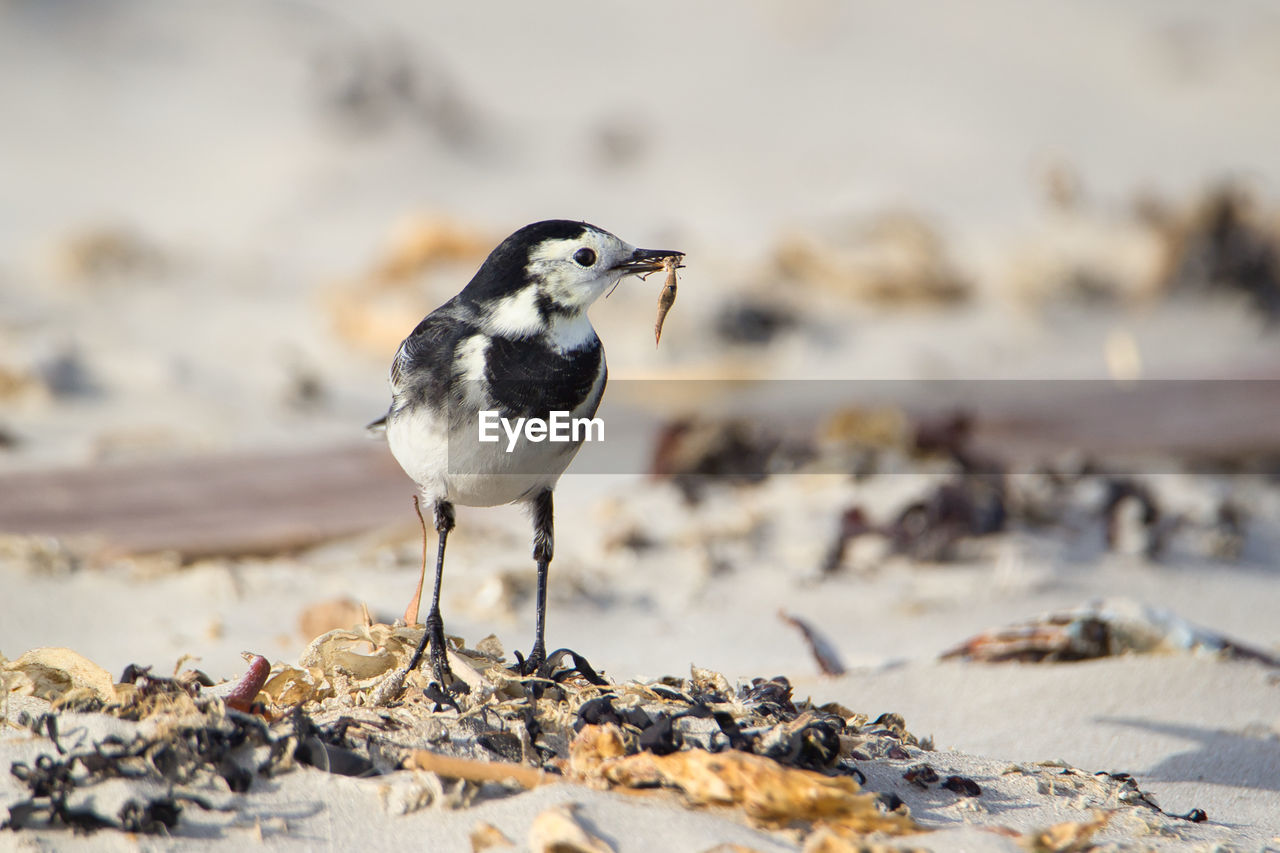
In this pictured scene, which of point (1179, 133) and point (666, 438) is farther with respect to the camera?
point (1179, 133)

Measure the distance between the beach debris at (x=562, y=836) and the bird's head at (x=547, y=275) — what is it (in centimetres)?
116

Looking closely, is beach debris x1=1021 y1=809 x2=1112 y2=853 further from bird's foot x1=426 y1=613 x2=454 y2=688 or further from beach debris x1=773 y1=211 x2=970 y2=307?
beach debris x1=773 y1=211 x2=970 y2=307

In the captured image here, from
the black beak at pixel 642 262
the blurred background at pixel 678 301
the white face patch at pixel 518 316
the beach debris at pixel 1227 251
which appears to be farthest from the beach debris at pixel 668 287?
the beach debris at pixel 1227 251

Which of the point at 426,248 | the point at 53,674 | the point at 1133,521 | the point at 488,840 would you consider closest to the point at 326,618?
the point at 53,674

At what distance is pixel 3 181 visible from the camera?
38.4 feet

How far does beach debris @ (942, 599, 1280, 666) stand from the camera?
12.9ft

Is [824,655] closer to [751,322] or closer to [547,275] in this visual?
[547,275]

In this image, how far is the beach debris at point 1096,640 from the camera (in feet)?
12.9

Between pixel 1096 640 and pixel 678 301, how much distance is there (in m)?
4.86

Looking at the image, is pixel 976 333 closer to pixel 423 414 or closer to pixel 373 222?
A: pixel 373 222

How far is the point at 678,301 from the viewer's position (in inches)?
330

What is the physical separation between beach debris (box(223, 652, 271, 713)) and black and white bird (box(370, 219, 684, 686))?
0.34 meters

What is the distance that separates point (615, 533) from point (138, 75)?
34.4ft

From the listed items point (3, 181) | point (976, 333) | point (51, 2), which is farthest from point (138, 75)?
point (976, 333)
